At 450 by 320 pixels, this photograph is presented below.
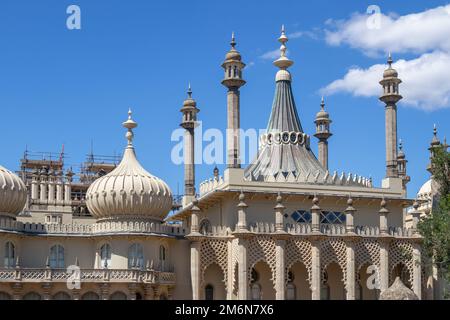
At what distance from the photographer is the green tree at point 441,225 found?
39.5m

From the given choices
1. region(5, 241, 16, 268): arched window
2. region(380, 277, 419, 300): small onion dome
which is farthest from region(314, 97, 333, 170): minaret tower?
region(380, 277, 419, 300): small onion dome

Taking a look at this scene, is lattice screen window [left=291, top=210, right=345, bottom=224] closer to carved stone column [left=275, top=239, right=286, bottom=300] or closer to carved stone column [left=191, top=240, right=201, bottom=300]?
carved stone column [left=275, top=239, right=286, bottom=300]

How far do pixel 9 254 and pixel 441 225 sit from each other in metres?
20.1

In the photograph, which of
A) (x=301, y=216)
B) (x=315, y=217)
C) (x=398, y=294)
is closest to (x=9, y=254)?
(x=301, y=216)

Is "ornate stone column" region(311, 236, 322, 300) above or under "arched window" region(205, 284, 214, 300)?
above

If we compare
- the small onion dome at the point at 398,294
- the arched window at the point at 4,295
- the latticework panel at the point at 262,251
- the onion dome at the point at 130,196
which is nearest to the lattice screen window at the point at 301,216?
the latticework panel at the point at 262,251

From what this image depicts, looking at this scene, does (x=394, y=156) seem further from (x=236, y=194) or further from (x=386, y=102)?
(x=236, y=194)

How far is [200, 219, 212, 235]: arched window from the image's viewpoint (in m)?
44.5

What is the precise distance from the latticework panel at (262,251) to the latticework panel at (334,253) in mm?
2726

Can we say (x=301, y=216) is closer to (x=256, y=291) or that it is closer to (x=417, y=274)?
(x=256, y=291)

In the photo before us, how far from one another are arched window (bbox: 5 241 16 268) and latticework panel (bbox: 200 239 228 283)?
9.07 metres

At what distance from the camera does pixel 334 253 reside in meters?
45.0

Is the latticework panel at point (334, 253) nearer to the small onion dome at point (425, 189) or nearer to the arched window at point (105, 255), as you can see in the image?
the arched window at point (105, 255)
